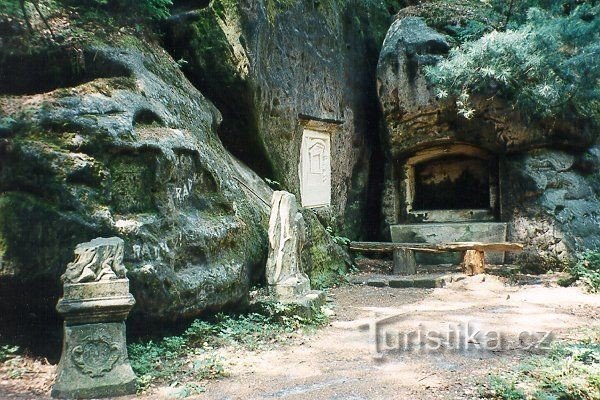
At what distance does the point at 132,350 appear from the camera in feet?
15.3

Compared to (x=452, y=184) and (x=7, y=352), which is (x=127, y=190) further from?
(x=452, y=184)

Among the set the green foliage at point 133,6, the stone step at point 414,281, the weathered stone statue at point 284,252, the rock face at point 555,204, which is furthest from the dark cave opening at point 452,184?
the green foliage at point 133,6

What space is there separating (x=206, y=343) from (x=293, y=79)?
5.61 m

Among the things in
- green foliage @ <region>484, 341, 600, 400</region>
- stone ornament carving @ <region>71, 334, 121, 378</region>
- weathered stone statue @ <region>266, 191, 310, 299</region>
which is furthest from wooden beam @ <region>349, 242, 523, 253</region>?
stone ornament carving @ <region>71, 334, 121, 378</region>

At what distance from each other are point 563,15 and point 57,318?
7.81m

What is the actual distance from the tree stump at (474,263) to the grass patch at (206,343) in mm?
3818

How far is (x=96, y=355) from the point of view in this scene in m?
4.02

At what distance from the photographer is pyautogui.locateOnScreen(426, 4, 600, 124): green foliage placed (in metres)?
7.44

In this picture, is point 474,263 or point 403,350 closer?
point 403,350

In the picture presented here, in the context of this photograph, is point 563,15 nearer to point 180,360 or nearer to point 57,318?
point 180,360

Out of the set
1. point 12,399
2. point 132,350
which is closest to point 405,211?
point 132,350

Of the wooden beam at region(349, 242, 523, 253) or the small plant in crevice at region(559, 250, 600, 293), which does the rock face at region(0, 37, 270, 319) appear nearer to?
the wooden beam at region(349, 242, 523, 253)

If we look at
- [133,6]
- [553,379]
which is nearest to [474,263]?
[553,379]

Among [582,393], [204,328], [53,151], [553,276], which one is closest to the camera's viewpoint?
[582,393]
